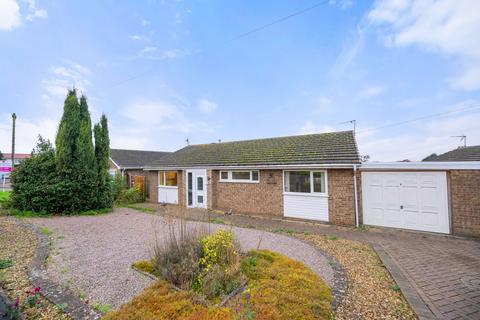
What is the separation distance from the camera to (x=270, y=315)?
2863mm

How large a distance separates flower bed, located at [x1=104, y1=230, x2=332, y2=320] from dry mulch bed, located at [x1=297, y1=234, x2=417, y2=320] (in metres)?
Result: 0.39

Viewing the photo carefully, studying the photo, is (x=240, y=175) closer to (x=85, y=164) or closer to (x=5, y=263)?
(x=85, y=164)

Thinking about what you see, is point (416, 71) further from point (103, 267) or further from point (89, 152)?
point (89, 152)

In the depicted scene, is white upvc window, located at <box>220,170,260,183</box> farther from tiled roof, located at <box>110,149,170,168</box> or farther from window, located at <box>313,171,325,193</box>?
tiled roof, located at <box>110,149,170,168</box>

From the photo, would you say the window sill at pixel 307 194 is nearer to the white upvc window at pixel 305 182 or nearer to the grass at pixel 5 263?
the white upvc window at pixel 305 182

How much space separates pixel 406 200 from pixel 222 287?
7874mm

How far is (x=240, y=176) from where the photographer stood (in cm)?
1196

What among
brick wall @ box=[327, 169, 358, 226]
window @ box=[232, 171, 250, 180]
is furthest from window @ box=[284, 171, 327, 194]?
window @ box=[232, 171, 250, 180]

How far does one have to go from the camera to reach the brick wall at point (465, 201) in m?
7.09

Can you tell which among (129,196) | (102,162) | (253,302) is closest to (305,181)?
(253,302)

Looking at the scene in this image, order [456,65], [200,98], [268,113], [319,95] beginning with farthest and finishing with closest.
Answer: [268,113], [200,98], [319,95], [456,65]

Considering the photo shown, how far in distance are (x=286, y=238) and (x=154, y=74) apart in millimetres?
10190

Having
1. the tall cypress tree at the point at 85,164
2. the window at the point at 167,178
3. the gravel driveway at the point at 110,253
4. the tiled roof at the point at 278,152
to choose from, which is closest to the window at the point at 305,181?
the tiled roof at the point at 278,152

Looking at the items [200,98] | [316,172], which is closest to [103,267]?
[316,172]
